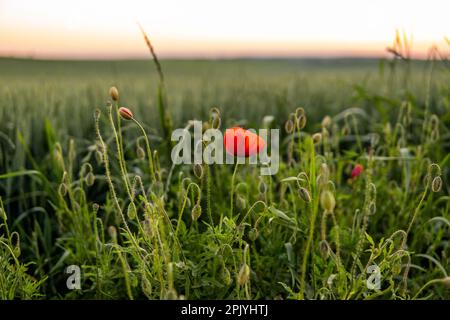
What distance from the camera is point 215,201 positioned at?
158 centimetres

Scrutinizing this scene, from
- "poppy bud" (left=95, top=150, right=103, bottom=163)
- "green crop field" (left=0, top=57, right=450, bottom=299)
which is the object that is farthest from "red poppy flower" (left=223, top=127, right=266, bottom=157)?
"poppy bud" (left=95, top=150, right=103, bottom=163)

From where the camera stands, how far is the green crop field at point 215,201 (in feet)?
3.56

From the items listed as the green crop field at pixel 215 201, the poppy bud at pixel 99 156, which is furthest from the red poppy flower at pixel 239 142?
the poppy bud at pixel 99 156

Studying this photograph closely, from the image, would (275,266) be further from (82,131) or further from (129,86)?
(129,86)

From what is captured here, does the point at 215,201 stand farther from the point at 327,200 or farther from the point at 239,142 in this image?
the point at 327,200

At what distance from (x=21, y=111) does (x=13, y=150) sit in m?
0.15

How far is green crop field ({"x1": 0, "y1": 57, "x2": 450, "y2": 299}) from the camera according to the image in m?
1.08

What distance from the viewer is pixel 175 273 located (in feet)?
3.52

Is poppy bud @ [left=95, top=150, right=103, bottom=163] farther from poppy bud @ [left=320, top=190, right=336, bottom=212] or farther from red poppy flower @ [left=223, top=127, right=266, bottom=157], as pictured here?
poppy bud @ [left=320, top=190, right=336, bottom=212]

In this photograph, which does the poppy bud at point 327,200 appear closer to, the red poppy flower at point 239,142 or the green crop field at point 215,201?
the green crop field at point 215,201

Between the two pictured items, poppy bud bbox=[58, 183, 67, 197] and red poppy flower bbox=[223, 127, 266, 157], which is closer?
red poppy flower bbox=[223, 127, 266, 157]

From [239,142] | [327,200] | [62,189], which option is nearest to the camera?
[327,200]

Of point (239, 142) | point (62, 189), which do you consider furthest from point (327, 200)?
point (62, 189)
